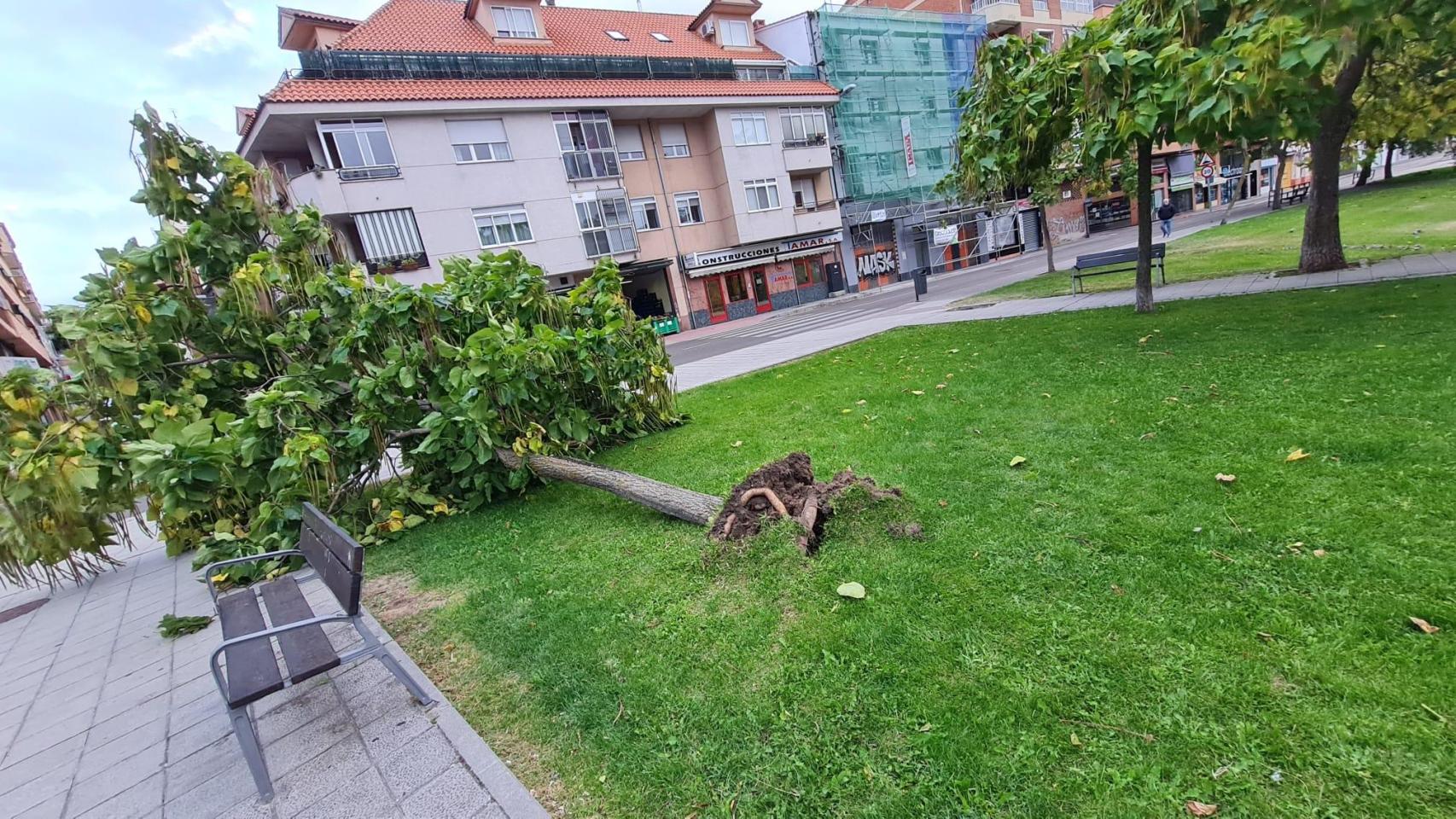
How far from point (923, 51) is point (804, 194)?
44.6 feet

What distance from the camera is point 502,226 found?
22.4m

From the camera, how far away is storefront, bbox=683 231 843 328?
1118 inches

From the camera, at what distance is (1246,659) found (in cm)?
216

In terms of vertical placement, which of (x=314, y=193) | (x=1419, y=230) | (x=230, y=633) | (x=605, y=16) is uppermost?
(x=605, y=16)

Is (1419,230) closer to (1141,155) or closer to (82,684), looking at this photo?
(1141,155)

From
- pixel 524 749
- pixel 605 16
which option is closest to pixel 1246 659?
pixel 524 749

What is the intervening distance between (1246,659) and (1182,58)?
590 cm

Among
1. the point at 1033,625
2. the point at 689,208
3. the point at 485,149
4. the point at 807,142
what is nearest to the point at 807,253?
the point at 807,142

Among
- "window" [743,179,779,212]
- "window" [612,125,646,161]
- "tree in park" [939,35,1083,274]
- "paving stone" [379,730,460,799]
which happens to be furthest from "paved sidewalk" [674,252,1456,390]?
"window" [612,125,646,161]

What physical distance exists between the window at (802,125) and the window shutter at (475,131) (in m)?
14.1

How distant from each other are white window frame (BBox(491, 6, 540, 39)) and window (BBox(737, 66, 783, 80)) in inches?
406

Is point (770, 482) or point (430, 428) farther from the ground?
point (430, 428)

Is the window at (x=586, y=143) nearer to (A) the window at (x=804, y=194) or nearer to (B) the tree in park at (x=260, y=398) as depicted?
(A) the window at (x=804, y=194)

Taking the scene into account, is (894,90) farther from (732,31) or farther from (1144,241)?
(1144,241)
